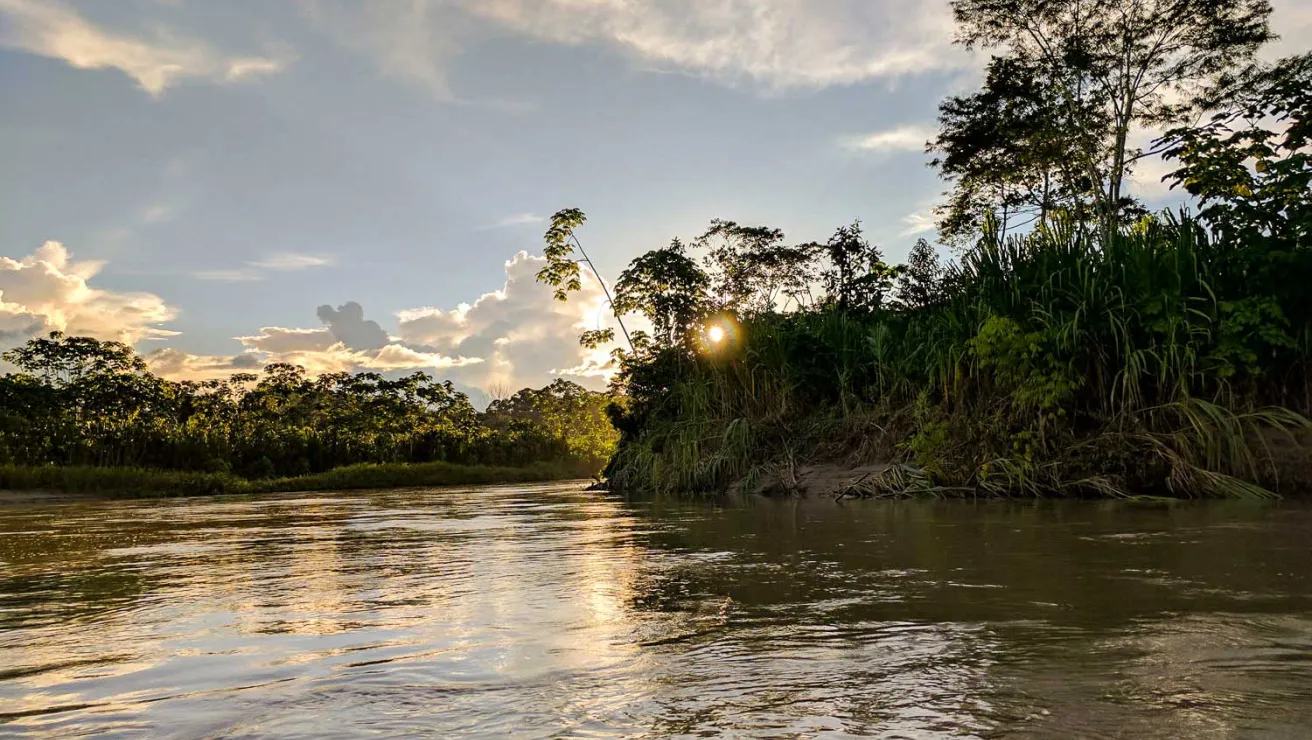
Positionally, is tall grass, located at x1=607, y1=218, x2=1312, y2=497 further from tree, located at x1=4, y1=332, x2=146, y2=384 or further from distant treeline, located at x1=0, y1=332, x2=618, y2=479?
tree, located at x1=4, y1=332, x2=146, y2=384

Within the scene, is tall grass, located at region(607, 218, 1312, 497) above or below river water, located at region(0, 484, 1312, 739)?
above

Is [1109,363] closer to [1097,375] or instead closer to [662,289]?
[1097,375]

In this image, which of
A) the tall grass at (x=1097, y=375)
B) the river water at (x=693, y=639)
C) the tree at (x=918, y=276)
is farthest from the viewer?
the tree at (x=918, y=276)

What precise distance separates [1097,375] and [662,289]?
32.4 ft

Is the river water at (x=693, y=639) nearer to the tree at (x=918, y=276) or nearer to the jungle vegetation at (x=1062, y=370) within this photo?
the jungle vegetation at (x=1062, y=370)

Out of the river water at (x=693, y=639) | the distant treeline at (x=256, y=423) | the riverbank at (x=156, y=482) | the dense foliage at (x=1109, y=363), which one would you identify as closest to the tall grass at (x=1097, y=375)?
the dense foliage at (x=1109, y=363)

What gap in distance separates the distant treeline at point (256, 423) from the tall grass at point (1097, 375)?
9.19 m

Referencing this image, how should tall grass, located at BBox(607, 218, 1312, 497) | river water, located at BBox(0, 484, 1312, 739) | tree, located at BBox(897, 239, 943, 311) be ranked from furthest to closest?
tree, located at BBox(897, 239, 943, 311) < tall grass, located at BBox(607, 218, 1312, 497) < river water, located at BBox(0, 484, 1312, 739)

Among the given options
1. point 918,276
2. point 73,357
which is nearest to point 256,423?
point 73,357

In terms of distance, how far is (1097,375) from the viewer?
7.75m

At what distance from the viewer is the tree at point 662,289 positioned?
16625 mm

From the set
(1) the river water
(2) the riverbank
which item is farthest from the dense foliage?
(2) the riverbank

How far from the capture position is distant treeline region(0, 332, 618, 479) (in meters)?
23.1

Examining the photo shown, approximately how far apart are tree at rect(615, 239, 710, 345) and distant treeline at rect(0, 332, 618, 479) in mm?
1791
